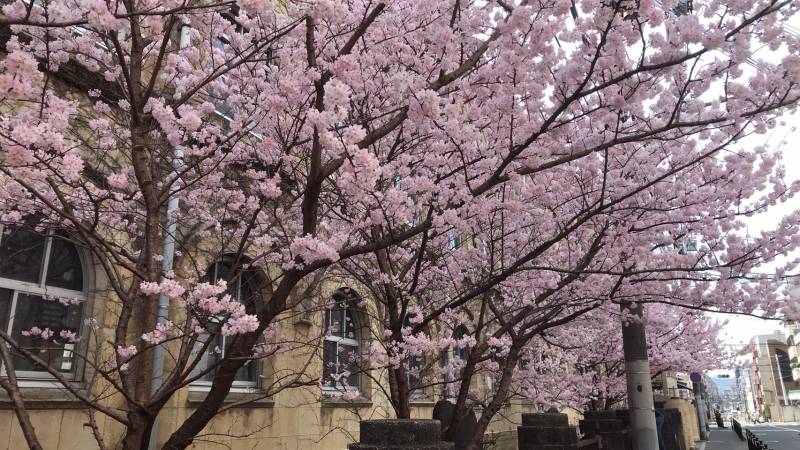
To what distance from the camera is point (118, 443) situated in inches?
265

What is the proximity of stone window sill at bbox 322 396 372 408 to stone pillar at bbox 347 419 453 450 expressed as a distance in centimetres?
629

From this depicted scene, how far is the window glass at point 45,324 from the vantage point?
6203mm

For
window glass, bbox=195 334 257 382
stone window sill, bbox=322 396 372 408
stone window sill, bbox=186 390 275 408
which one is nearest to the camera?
stone window sill, bbox=186 390 275 408

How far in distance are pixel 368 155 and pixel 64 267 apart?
4.90m

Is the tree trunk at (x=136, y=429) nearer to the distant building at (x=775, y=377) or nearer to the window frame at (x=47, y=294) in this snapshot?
the window frame at (x=47, y=294)

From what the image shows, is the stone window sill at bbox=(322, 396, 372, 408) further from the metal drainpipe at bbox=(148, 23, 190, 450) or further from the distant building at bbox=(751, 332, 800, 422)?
the distant building at bbox=(751, 332, 800, 422)

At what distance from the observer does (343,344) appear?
11258 millimetres

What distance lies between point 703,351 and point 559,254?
48.5 ft

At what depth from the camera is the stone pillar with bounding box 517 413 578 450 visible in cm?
654

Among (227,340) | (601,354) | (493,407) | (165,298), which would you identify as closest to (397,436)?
(493,407)

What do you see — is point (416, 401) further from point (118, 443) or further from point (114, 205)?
point (114, 205)

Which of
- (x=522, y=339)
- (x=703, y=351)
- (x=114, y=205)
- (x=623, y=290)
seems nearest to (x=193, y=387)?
(x=114, y=205)

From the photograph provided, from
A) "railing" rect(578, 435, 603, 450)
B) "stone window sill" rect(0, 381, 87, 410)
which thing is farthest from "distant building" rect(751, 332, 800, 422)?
"stone window sill" rect(0, 381, 87, 410)

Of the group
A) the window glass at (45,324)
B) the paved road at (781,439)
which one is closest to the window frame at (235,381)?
the window glass at (45,324)
